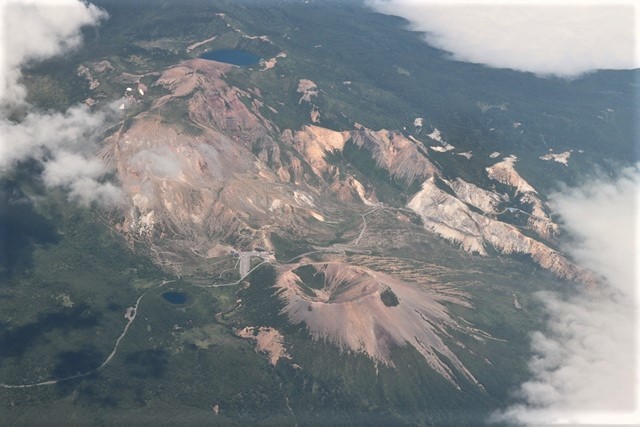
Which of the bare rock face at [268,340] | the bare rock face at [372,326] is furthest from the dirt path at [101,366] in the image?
the bare rock face at [372,326]

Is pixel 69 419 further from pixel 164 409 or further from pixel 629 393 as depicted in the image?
pixel 629 393

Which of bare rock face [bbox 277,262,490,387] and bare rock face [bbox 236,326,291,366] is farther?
bare rock face [bbox 277,262,490,387]

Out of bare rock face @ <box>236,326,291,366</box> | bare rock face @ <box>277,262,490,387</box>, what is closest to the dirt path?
bare rock face @ <box>236,326,291,366</box>

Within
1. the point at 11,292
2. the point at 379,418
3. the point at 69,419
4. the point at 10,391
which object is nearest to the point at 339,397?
the point at 379,418

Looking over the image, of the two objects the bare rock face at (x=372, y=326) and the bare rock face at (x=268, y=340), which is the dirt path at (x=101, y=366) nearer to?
the bare rock face at (x=268, y=340)

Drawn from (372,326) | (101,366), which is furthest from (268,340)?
(101,366)

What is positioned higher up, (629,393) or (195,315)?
(629,393)

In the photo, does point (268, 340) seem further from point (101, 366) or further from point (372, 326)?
point (101, 366)

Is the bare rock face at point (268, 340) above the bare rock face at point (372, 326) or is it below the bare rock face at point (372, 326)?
below

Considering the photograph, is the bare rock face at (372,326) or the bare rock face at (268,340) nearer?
the bare rock face at (268,340)

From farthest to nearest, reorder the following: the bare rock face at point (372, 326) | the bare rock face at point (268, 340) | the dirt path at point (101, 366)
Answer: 1. the bare rock face at point (372, 326)
2. the bare rock face at point (268, 340)
3. the dirt path at point (101, 366)

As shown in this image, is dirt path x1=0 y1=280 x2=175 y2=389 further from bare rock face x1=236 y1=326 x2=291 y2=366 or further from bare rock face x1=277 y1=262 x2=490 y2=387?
bare rock face x1=277 y1=262 x2=490 y2=387
